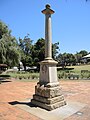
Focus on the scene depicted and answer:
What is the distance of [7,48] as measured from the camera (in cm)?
1977

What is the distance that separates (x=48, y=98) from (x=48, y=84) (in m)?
0.68

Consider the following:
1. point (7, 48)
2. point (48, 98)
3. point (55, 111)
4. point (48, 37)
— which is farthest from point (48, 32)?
point (7, 48)

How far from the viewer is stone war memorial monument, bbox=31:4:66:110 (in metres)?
7.97

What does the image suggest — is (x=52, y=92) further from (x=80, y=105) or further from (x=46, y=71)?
(x=80, y=105)

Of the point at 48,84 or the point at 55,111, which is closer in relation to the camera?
the point at 55,111

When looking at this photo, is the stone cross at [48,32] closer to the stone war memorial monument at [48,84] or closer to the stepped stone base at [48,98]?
the stone war memorial monument at [48,84]

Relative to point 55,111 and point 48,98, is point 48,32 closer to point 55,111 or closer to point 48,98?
point 48,98

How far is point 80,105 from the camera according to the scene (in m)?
8.63

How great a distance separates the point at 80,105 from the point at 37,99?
228 cm

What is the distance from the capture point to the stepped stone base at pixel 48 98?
25.7 ft

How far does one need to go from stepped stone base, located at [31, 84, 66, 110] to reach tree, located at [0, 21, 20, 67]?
11.4m

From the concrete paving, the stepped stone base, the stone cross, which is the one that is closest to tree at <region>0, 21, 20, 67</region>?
the stone cross

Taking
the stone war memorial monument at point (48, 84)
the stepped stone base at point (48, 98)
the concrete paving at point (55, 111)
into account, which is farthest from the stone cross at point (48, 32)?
the concrete paving at point (55, 111)

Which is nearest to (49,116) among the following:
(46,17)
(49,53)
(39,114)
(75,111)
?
(39,114)
